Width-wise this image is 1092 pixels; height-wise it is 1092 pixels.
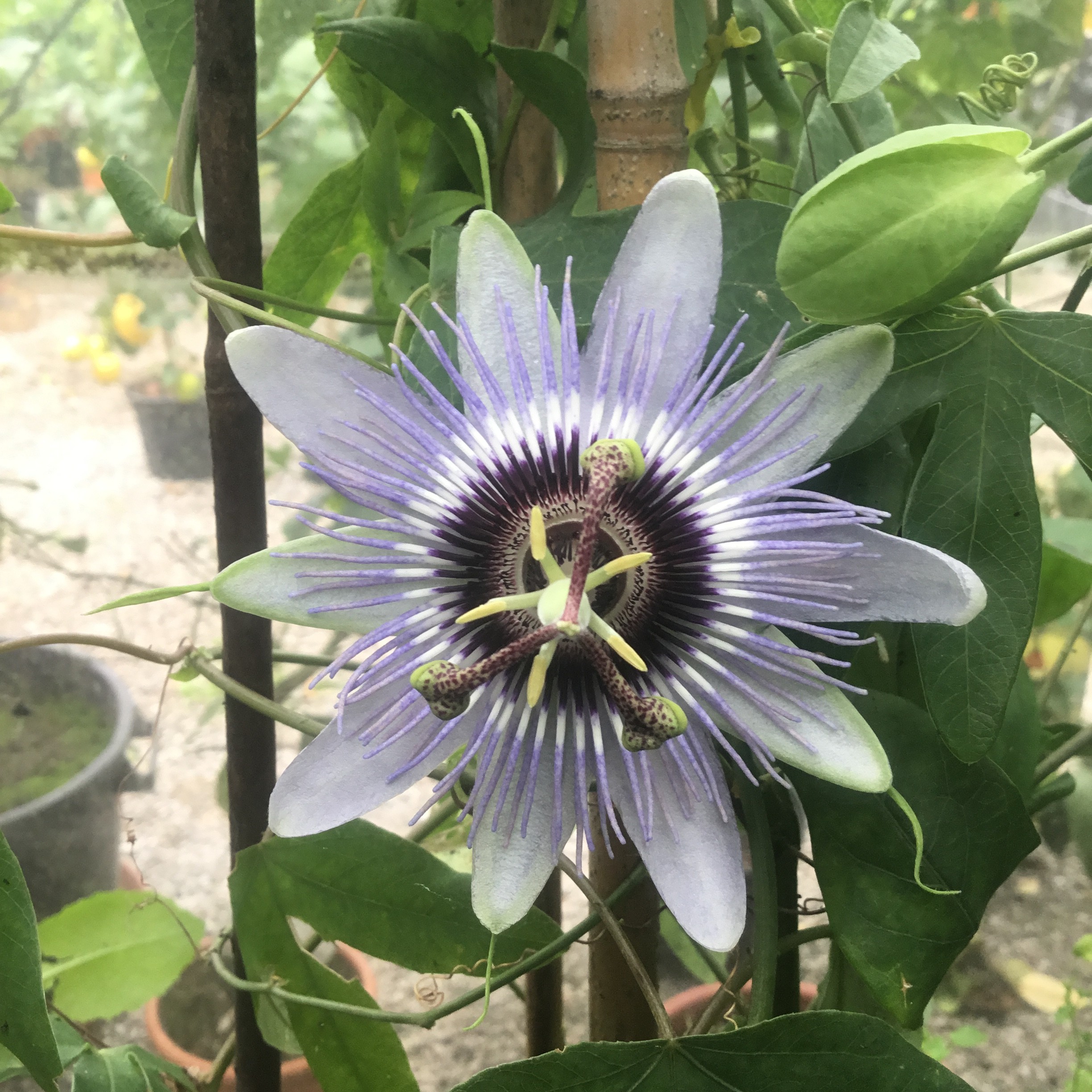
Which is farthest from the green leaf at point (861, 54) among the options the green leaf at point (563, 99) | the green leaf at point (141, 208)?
the green leaf at point (141, 208)

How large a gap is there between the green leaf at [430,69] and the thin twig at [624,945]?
532 mm

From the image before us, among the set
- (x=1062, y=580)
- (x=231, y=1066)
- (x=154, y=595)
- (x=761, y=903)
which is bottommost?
(x=231, y=1066)

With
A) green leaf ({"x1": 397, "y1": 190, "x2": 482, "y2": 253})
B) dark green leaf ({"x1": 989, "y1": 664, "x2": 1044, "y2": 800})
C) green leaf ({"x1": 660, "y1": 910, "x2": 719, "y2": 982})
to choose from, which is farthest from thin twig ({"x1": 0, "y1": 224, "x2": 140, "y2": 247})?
green leaf ({"x1": 660, "y1": 910, "x2": 719, "y2": 982})

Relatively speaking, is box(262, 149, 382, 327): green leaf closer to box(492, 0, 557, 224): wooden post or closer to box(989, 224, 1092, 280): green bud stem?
box(492, 0, 557, 224): wooden post

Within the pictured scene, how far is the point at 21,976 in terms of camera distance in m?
0.65

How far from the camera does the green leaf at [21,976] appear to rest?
64 cm

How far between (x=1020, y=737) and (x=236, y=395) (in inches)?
25.6

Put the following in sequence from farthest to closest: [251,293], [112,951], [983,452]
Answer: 1. [112,951]
2. [251,293]
3. [983,452]

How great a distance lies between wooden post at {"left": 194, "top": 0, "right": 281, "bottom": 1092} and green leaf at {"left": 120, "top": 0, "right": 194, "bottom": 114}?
153 mm

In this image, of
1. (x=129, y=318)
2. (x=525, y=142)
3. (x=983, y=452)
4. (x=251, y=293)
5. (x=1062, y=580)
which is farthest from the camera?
(x=129, y=318)

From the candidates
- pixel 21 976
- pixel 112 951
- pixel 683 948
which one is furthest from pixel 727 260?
pixel 683 948

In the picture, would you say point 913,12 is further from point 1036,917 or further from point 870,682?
point 1036,917

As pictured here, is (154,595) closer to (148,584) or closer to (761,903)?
(761,903)

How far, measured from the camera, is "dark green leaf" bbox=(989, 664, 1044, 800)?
0.80 m
